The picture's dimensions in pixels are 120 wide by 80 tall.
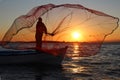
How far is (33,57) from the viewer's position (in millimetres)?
23531

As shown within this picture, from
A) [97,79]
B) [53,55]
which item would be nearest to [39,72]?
[53,55]

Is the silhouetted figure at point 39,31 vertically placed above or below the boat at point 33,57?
above

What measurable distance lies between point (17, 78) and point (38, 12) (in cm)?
452

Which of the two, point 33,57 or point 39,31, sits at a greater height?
point 39,31

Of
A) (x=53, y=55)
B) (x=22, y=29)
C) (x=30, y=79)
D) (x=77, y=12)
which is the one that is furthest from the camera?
(x=53, y=55)

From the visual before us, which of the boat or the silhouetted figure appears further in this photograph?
the boat

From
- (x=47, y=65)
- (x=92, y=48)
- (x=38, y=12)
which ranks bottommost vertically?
(x=47, y=65)

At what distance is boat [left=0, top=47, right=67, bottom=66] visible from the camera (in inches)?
918

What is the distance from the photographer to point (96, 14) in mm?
19266

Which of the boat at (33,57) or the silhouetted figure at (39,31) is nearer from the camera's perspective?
the silhouetted figure at (39,31)

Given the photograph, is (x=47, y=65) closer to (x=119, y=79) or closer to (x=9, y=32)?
(x=9, y=32)

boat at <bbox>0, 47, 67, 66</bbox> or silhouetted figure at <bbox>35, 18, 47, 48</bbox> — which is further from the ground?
silhouetted figure at <bbox>35, 18, 47, 48</bbox>

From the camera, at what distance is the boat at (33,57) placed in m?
23.3

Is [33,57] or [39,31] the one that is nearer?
[39,31]
